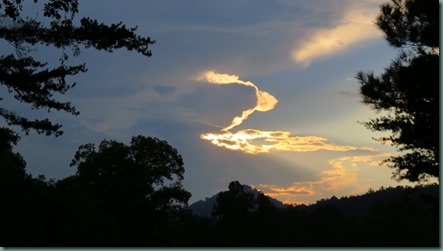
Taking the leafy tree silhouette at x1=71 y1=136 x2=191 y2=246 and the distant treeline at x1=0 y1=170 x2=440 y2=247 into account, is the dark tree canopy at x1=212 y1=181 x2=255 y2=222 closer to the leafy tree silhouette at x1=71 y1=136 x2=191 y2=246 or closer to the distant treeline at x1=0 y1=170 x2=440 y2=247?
the distant treeline at x1=0 y1=170 x2=440 y2=247

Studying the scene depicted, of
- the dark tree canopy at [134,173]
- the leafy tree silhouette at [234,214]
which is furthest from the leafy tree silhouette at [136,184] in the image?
the leafy tree silhouette at [234,214]

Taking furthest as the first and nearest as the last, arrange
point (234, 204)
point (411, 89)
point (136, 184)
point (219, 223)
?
point (234, 204) → point (219, 223) → point (136, 184) → point (411, 89)

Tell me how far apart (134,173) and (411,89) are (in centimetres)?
2676

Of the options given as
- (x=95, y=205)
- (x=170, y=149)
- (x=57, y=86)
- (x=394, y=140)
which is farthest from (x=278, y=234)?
(x=57, y=86)

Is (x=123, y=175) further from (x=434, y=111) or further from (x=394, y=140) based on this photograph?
(x=434, y=111)

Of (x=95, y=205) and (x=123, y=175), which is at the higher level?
(x=123, y=175)

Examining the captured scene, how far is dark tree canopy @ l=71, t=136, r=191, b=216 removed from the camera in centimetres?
3925

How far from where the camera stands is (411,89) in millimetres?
15484

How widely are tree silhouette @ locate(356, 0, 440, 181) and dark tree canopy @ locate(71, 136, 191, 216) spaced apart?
2401 cm

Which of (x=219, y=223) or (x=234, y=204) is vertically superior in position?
(x=234, y=204)

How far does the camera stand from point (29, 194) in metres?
25.8

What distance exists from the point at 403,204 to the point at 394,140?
102 feet

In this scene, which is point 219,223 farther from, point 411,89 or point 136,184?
point 411,89

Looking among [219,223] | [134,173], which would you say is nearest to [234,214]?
[219,223]
